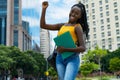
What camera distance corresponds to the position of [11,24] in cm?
9988

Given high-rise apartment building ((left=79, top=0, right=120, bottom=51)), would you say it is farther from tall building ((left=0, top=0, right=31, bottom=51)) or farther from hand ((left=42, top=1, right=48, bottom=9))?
hand ((left=42, top=1, right=48, bottom=9))

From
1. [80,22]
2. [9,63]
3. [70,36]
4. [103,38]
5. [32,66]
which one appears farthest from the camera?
[103,38]

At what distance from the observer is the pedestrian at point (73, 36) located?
4879mm

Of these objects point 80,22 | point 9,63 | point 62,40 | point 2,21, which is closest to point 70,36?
point 62,40

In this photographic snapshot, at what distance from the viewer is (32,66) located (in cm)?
6975

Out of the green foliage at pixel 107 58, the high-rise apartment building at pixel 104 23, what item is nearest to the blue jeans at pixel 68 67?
the green foliage at pixel 107 58

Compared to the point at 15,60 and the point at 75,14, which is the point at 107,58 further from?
the point at 75,14

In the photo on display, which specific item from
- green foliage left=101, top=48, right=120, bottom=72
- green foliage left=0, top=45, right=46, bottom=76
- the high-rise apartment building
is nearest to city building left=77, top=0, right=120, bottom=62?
the high-rise apartment building

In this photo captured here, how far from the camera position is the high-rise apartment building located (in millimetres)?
107188

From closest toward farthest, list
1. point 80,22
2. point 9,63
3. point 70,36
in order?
point 70,36 → point 80,22 → point 9,63

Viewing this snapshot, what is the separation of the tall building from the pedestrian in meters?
90.6

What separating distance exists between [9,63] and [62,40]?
55232mm

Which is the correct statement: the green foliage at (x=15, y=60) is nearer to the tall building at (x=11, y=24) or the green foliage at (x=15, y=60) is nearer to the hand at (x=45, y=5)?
the tall building at (x=11, y=24)

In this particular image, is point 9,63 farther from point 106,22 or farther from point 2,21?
point 106,22
